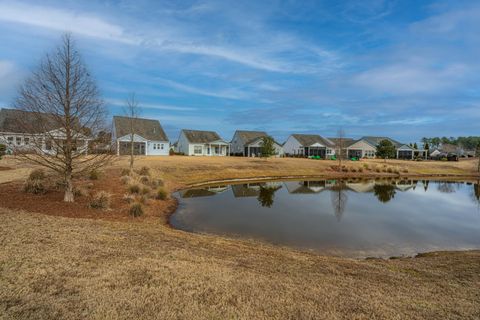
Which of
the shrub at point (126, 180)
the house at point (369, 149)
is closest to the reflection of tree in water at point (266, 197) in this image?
the shrub at point (126, 180)

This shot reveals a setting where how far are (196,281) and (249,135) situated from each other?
6349 cm

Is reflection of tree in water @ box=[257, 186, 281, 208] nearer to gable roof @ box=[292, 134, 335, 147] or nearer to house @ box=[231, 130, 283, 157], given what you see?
house @ box=[231, 130, 283, 157]

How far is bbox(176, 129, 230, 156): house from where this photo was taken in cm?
5931

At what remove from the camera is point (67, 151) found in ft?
41.8

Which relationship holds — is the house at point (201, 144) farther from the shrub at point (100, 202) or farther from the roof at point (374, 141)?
the shrub at point (100, 202)

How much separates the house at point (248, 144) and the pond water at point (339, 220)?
38448 mm

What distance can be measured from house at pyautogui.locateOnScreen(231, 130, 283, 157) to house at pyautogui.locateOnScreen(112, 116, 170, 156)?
18997mm

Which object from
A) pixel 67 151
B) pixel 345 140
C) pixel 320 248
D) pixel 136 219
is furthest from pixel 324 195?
pixel 345 140

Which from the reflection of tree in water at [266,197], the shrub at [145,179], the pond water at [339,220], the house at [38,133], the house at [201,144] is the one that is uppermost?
the house at [201,144]

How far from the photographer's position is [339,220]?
15852 mm

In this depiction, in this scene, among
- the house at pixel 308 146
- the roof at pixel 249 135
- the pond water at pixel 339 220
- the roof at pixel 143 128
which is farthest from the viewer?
the house at pixel 308 146

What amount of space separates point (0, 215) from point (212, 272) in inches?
326

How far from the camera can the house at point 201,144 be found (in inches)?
2335

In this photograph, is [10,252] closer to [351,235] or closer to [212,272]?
[212,272]
